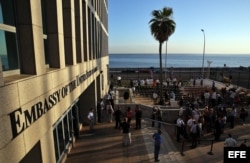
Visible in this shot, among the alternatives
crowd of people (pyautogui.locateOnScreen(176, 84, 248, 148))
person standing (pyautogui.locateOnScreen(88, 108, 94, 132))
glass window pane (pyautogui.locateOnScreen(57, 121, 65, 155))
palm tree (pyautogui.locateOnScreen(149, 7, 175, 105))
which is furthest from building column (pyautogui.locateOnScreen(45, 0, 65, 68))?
palm tree (pyautogui.locateOnScreen(149, 7, 175, 105))

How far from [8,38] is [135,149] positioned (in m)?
8.96

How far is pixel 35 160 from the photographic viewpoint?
6.14 meters

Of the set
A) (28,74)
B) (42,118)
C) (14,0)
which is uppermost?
(14,0)

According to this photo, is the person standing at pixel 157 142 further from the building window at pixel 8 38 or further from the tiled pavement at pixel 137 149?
the building window at pixel 8 38

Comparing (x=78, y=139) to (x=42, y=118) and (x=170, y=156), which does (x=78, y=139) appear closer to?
(x=170, y=156)

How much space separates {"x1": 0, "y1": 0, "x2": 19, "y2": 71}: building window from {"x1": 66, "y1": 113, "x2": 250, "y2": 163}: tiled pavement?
Result: 6.94m

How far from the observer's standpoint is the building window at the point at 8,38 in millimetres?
4728

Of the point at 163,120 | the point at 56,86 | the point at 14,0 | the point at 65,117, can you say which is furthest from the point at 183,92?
the point at 14,0

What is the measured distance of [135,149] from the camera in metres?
11.9

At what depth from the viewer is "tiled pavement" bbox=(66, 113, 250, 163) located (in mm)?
10891

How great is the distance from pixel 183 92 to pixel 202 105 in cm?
705

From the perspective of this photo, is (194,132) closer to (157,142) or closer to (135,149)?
(157,142)

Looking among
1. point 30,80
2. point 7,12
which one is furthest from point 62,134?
point 7,12

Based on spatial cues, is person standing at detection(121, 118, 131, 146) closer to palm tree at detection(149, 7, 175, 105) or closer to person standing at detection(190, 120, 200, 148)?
person standing at detection(190, 120, 200, 148)
